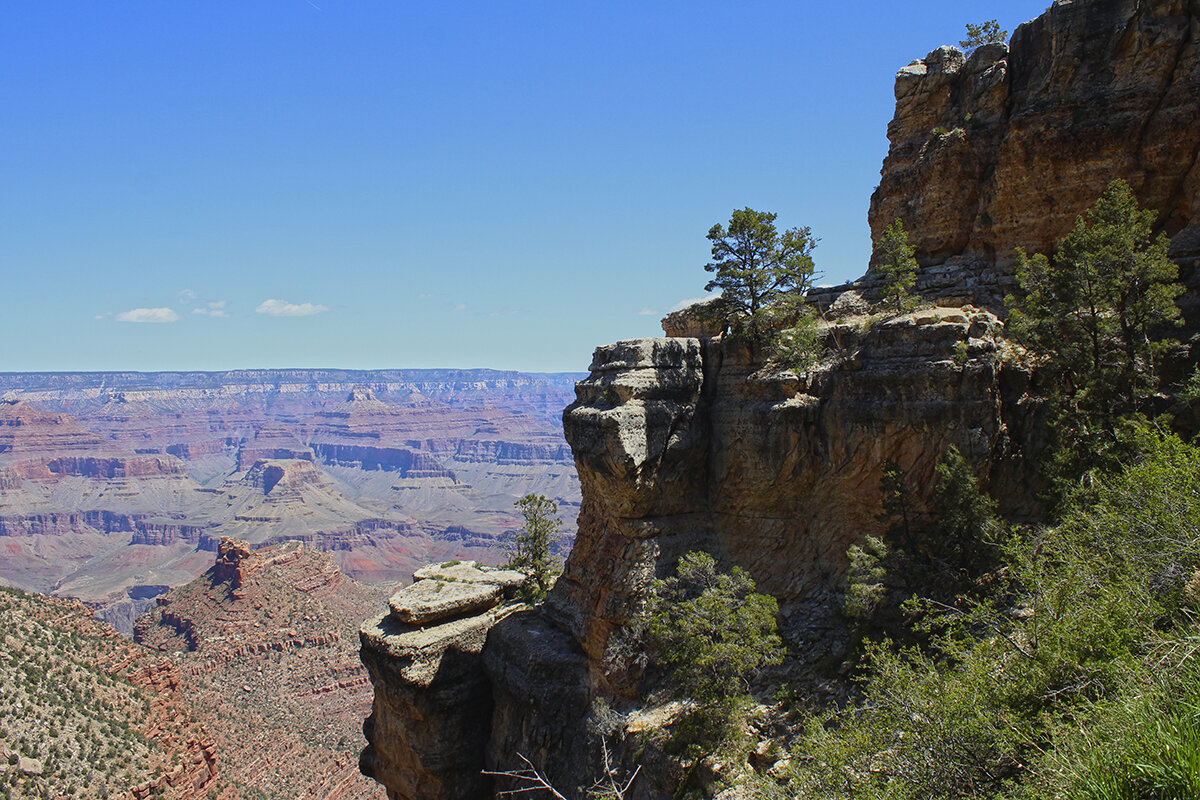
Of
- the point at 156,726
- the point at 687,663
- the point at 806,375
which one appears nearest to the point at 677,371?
the point at 806,375

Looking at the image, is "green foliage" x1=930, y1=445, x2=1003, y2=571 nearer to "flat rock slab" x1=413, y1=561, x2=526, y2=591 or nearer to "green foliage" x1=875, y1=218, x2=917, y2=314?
"green foliage" x1=875, y1=218, x2=917, y2=314

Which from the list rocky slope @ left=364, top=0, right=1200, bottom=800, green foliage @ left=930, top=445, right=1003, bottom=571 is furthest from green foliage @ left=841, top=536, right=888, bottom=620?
rocky slope @ left=364, top=0, right=1200, bottom=800

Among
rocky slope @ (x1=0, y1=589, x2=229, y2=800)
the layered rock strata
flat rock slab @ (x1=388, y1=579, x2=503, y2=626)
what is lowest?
rocky slope @ (x1=0, y1=589, x2=229, y2=800)

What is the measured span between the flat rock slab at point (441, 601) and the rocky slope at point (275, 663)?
3589 cm

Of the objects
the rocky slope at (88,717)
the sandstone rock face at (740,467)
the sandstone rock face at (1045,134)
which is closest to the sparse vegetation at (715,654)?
the sandstone rock face at (740,467)

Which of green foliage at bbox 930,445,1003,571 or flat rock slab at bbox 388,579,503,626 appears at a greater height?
green foliage at bbox 930,445,1003,571

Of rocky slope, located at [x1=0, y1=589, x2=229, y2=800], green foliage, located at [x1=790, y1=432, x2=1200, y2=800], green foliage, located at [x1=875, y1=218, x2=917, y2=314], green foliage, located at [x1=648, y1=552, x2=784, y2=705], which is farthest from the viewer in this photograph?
rocky slope, located at [x1=0, y1=589, x2=229, y2=800]

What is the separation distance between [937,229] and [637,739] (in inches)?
1193

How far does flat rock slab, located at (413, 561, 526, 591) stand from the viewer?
44.8 metres

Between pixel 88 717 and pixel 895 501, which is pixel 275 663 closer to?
pixel 88 717

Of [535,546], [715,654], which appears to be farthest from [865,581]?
[535,546]

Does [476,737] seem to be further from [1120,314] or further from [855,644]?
[1120,314]

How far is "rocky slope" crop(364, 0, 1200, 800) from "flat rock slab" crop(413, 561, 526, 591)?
578 centimetres

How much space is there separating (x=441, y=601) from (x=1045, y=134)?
38265mm
